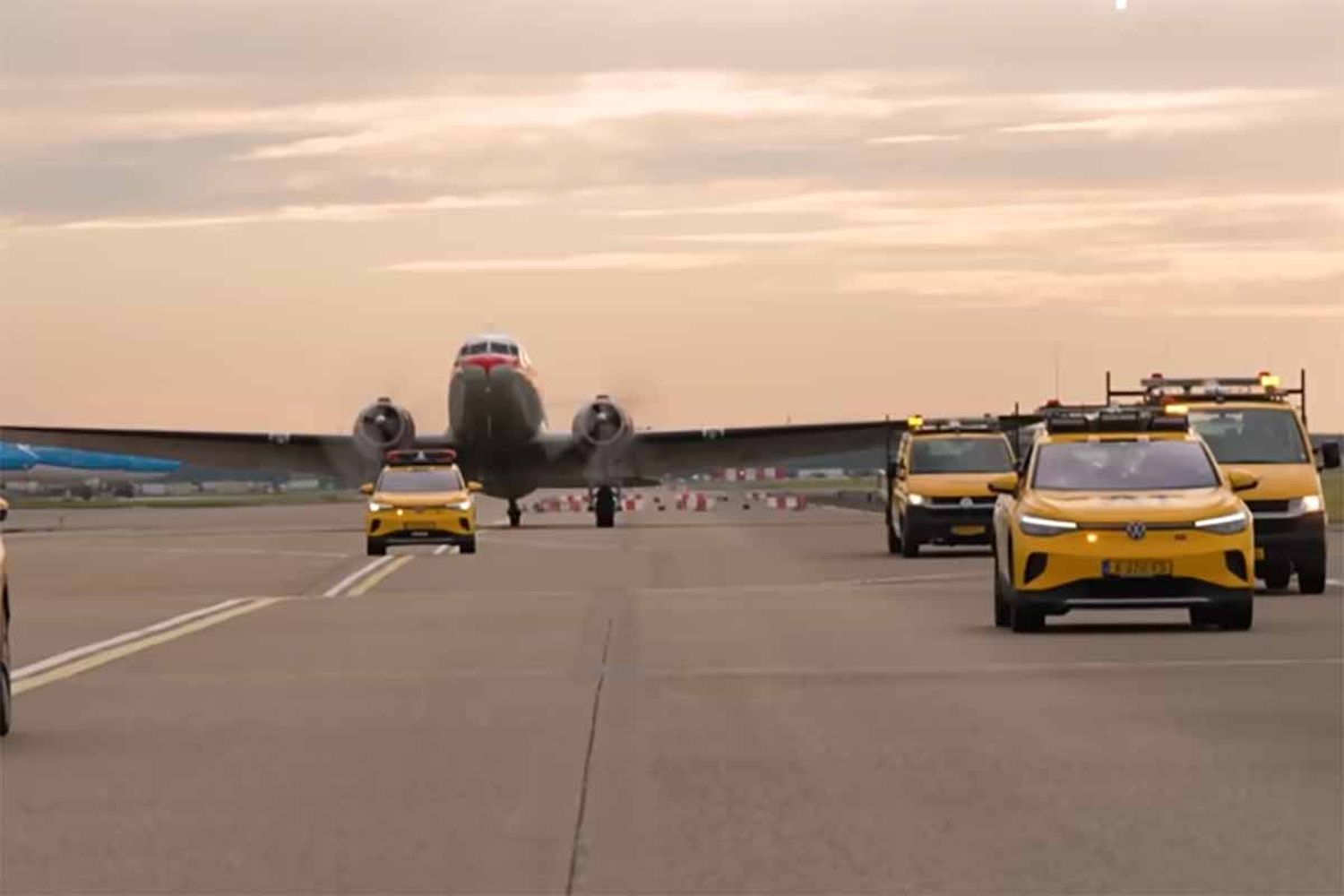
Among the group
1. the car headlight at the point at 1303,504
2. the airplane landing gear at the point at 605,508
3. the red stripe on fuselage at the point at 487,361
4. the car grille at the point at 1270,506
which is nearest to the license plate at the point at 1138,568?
the car grille at the point at 1270,506

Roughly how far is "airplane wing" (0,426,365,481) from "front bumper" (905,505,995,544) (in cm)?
2957

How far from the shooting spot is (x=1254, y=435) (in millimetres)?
30984

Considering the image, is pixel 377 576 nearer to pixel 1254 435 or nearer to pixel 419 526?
pixel 419 526

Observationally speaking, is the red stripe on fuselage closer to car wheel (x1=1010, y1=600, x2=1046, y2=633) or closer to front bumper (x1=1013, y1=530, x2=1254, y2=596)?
car wheel (x1=1010, y1=600, x2=1046, y2=633)

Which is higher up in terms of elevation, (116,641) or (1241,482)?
(1241,482)

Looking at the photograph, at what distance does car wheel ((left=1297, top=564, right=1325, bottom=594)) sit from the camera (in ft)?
98.2

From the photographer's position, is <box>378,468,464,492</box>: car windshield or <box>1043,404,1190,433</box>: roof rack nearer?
<box>1043,404,1190,433</box>: roof rack

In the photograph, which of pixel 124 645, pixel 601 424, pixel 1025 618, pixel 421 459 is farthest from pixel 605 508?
pixel 124 645

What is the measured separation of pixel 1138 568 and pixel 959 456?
825 inches

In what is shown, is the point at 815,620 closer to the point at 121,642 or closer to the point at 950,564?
the point at 121,642

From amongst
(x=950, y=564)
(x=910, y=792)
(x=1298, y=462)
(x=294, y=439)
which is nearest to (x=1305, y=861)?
(x=910, y=792)

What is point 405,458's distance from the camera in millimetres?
50500

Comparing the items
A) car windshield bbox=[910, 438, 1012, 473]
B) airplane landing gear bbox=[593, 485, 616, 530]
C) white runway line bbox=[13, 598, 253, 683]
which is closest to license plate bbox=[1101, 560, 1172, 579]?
white runway line bbox=[13, 598, 253, 683]

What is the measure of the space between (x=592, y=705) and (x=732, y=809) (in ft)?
17.2
